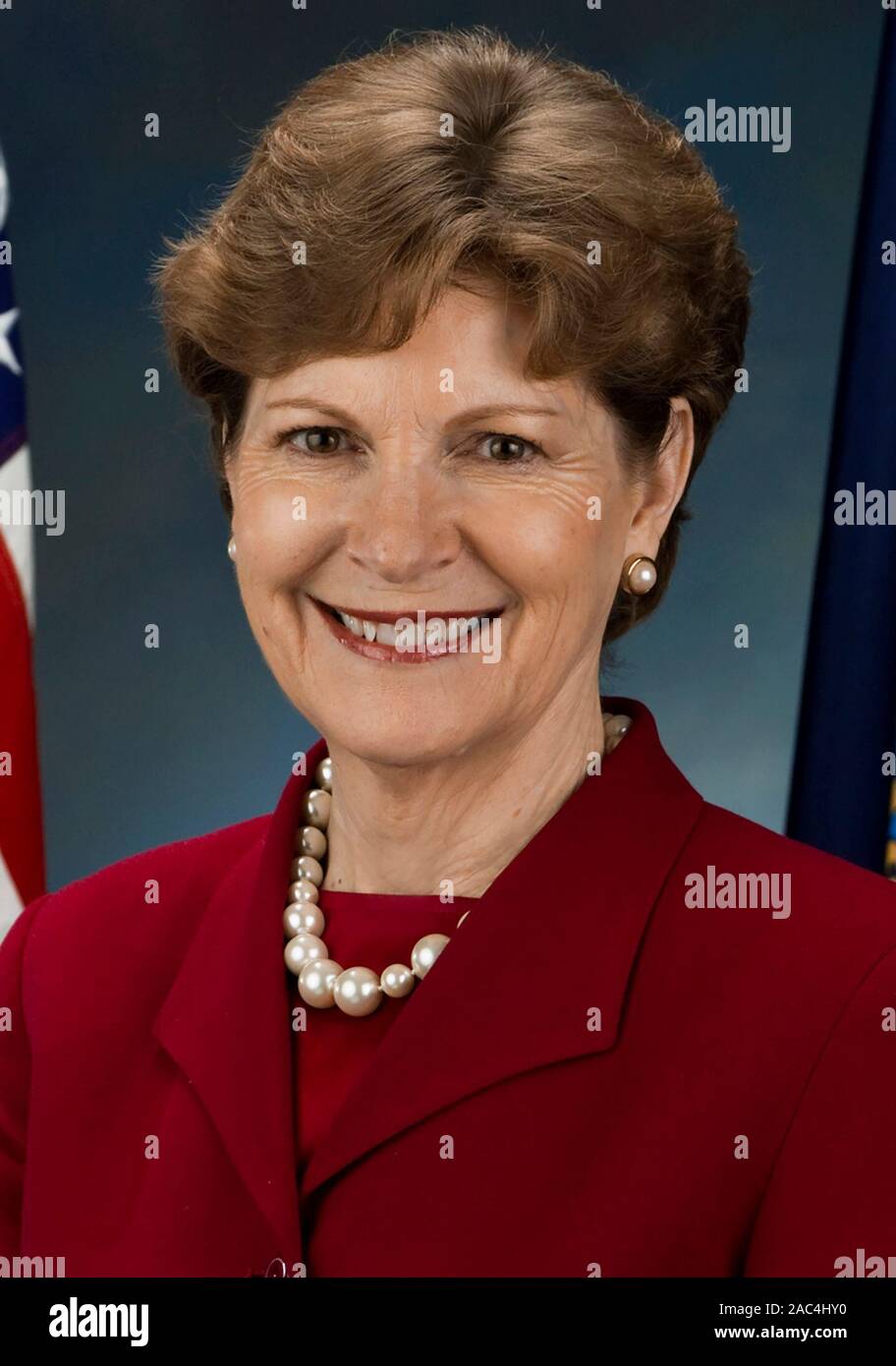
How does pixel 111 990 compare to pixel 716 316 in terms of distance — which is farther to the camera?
pixel 111 990


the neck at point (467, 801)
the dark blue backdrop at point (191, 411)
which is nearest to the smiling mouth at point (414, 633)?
the neck at point (467, 801)

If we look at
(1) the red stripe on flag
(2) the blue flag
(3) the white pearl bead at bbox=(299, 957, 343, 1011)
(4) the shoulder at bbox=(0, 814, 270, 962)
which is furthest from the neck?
(1) the red stripe on flag

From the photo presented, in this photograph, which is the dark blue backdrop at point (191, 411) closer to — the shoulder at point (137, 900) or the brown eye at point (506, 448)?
the shoulder at point (137, 900)

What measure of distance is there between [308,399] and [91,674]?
60.1 inches

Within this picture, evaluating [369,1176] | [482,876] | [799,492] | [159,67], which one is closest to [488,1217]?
[369,1176]

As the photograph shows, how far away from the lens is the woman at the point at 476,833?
1542 millimetres

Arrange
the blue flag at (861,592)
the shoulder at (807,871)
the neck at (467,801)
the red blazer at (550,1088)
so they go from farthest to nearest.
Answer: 1. the blue flag at (861,592)
2. the neck at (467,801)
3. the shoulder at (807,871)
4. the red blazer at (550,1088)

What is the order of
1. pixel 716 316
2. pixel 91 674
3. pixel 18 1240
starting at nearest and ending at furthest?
1. pixel 716 316
2. pixel 18 1240
3. pixel 91 674

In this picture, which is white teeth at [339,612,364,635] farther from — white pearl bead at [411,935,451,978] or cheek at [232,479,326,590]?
white pearl bead at [411,935,451,978]

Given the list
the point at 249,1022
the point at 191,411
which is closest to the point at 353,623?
the point at 249,1022

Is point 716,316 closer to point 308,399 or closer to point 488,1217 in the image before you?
point 308,399

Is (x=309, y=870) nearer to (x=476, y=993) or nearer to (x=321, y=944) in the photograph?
(x=321, y=944)

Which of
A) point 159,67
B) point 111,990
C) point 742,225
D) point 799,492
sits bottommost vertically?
point 111,990

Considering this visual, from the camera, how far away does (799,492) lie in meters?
2.90
